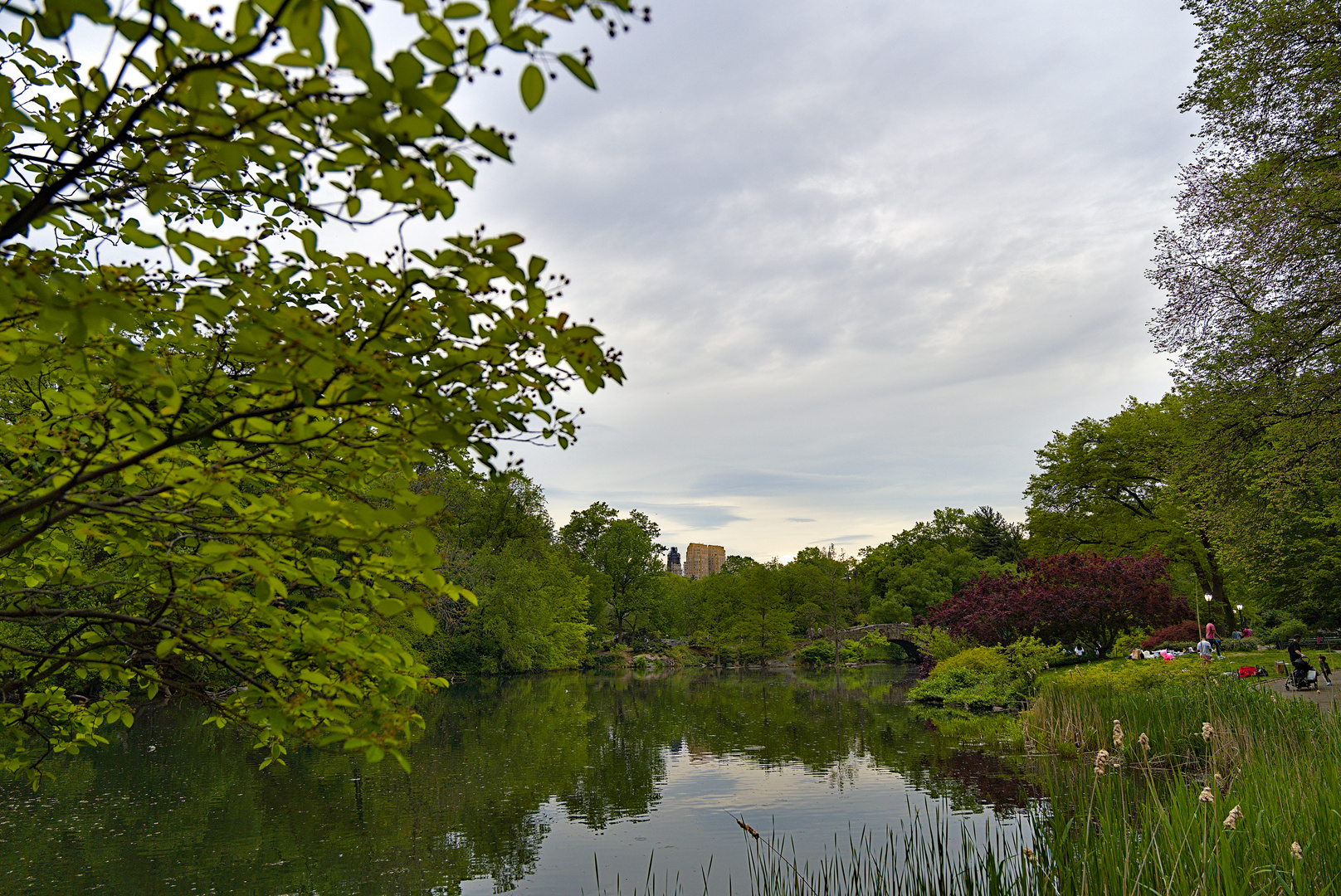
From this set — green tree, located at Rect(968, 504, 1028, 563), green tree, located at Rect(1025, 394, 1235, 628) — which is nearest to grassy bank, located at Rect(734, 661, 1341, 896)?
green tree, located at Rect(1025, 394, 1235, 628)

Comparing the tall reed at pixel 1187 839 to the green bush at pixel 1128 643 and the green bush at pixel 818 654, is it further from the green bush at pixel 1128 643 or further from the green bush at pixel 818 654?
the green bush at pixel 818 654

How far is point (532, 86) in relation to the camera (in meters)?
1.81

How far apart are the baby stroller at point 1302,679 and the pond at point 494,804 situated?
570cm

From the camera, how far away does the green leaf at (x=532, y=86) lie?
5.88 feet

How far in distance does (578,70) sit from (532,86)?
5.1 inches

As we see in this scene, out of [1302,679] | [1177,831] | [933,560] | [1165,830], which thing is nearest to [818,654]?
[933,560]

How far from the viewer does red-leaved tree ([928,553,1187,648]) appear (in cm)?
2734

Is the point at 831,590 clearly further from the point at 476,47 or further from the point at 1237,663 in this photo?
the point at 476,47

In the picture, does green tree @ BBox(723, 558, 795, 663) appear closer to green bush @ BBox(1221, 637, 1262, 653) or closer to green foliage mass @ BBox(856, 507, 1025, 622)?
green foliage mass @ BBox(856, 507, 1025, 622)

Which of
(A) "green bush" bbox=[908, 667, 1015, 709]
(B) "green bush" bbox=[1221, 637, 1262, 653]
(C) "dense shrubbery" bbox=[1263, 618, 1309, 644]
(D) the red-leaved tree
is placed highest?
(D) the red-leaved tree

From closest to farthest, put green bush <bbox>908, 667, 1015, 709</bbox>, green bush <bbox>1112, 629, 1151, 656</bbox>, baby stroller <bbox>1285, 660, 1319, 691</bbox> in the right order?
baby stroller <bbox>1285, 660, 1319, 691</bbox> < green bush <bbox>908, 667, 1015, 709</bbox> < green bush <bbox>1112, 629, 1151, 656</bbox>

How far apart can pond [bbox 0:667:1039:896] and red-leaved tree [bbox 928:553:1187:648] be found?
689 centimetres

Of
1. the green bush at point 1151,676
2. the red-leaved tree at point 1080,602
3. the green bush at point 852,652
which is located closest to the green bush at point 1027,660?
the red-leaved tree at point 1080,602

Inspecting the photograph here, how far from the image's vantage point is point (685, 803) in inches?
522
